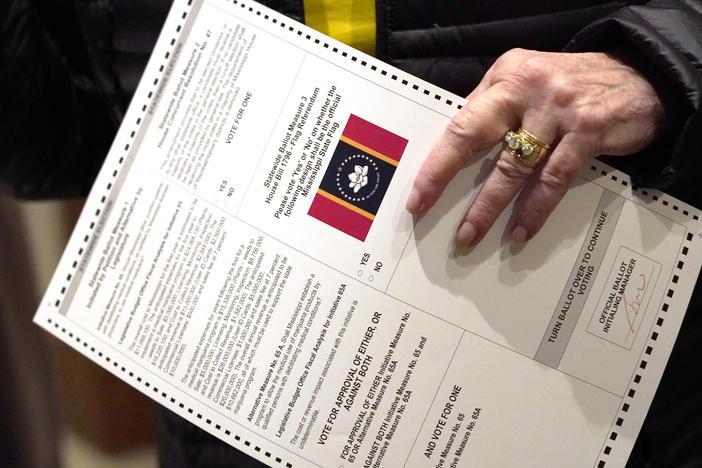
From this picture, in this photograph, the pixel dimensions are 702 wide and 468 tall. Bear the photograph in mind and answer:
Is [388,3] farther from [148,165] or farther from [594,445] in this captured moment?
[594,445]

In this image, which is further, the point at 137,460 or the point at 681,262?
the point at 137,460

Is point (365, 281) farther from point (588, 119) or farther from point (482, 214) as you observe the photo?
point (588, 119)

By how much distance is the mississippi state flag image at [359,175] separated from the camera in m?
0.56

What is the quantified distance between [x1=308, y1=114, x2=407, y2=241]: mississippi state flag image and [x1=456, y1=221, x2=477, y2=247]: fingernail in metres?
0.08

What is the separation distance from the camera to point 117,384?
4.34 feet

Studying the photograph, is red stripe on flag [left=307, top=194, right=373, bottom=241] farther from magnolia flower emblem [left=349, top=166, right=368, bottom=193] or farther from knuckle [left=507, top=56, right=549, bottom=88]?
knuckle [left=507, top=56, right=549, bottom=88]

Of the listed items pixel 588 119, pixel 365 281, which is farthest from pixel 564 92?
pixel 365 281

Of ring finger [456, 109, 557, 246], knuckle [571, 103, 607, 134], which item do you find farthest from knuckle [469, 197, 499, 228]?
knuckle [571, 103, 607, 134]

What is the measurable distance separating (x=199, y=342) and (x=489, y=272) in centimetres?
30

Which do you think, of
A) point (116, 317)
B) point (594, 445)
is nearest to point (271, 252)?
point (116, 317)

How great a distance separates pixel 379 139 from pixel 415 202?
7 cm
